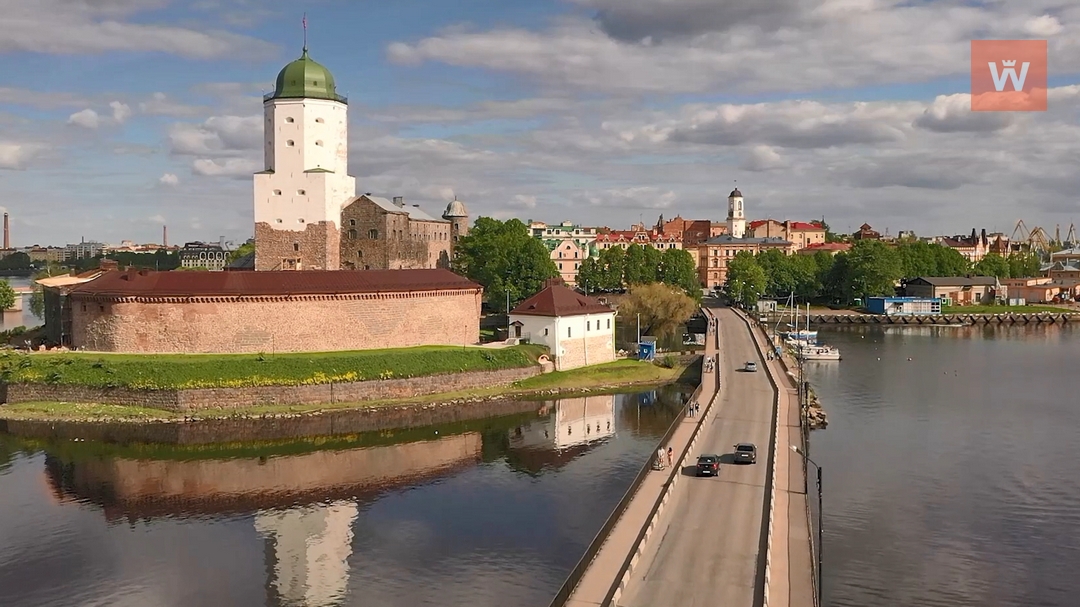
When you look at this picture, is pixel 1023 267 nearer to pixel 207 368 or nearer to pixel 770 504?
pixel 207 368

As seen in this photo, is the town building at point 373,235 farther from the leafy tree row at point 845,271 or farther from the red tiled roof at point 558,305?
the leafy tree row at point 845,271

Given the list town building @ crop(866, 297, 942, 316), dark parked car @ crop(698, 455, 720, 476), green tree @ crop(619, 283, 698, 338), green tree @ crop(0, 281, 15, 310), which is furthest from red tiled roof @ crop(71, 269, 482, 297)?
town building @ crop(866, 297, 942, 316)

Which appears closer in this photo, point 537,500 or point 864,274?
point 537,500

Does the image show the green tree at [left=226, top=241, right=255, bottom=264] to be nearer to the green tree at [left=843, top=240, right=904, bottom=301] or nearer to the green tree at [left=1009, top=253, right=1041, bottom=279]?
the green tree at [left=843, top=240, right=904, bottom=301]

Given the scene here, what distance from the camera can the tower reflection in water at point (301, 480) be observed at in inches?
901

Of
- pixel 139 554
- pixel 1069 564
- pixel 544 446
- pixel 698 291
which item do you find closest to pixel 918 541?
pixel 1069 564

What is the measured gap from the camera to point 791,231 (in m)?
151

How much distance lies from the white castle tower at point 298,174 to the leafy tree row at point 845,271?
53439mm

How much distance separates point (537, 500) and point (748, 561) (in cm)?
958

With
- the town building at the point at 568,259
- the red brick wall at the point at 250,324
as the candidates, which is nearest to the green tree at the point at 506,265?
the red brick wall at the point at 250,324

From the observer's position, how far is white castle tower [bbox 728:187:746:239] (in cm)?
14850

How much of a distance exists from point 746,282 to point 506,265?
127ft

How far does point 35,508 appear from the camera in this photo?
1057 inches

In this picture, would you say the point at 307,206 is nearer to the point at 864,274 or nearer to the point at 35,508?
the point at 35,508
